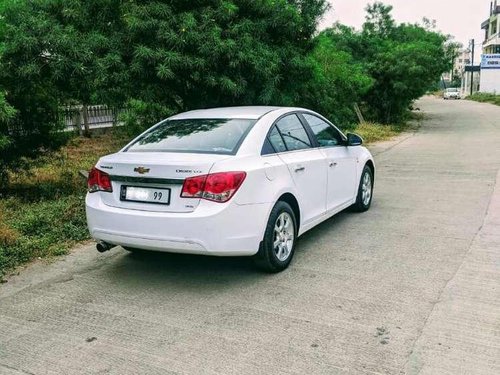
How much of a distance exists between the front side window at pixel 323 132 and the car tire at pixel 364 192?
0.81m

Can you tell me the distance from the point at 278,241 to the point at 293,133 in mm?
1297

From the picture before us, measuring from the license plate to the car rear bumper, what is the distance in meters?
0.11

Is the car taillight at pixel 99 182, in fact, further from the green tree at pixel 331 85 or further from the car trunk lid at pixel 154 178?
the green tree at pixel 331 85

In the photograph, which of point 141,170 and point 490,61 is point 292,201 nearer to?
point 141,170

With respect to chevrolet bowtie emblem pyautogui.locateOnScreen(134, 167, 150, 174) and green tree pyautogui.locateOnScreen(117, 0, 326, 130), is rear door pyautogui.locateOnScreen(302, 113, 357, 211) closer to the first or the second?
green tree pyautogui.locateOnScreen(117, 0, 326, 130)

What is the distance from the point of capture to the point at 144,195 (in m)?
4.40

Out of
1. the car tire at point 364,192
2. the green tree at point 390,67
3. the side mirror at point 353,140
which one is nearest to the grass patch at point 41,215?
the side mirror at point 353,140

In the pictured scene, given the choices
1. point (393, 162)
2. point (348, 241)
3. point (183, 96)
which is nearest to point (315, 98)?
point (393, 162)

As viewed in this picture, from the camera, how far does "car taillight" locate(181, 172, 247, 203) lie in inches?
164

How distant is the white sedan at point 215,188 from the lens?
4191 mm

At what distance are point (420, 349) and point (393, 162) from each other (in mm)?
9473

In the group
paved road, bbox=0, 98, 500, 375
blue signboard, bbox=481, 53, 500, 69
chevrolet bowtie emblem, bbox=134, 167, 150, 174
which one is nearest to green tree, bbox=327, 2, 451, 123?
paved road, bbox=0, 98, 500, 375

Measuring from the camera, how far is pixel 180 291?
14.6 ft

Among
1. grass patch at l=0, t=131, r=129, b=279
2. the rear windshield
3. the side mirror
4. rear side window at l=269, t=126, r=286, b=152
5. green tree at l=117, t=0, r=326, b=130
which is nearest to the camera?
the rear windshield
